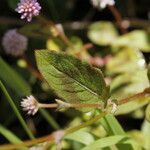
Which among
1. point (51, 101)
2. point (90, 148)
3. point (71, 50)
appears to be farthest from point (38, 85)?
point (90, 148)

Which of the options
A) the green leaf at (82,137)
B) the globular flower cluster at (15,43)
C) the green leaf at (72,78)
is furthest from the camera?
the globular flower cluster at (15,43)

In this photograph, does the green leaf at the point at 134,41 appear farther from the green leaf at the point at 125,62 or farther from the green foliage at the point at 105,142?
the green foliage at the point at 105,142

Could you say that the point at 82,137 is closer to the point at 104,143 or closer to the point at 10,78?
the point at 104,143

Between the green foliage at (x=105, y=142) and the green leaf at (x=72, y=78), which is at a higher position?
the green leaf at (x=72, y=78)

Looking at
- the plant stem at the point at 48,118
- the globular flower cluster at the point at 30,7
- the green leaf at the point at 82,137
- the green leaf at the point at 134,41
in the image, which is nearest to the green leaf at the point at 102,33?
the green leaf at the point at 134,41

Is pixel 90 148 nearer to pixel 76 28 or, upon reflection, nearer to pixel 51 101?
pixel 51 101
